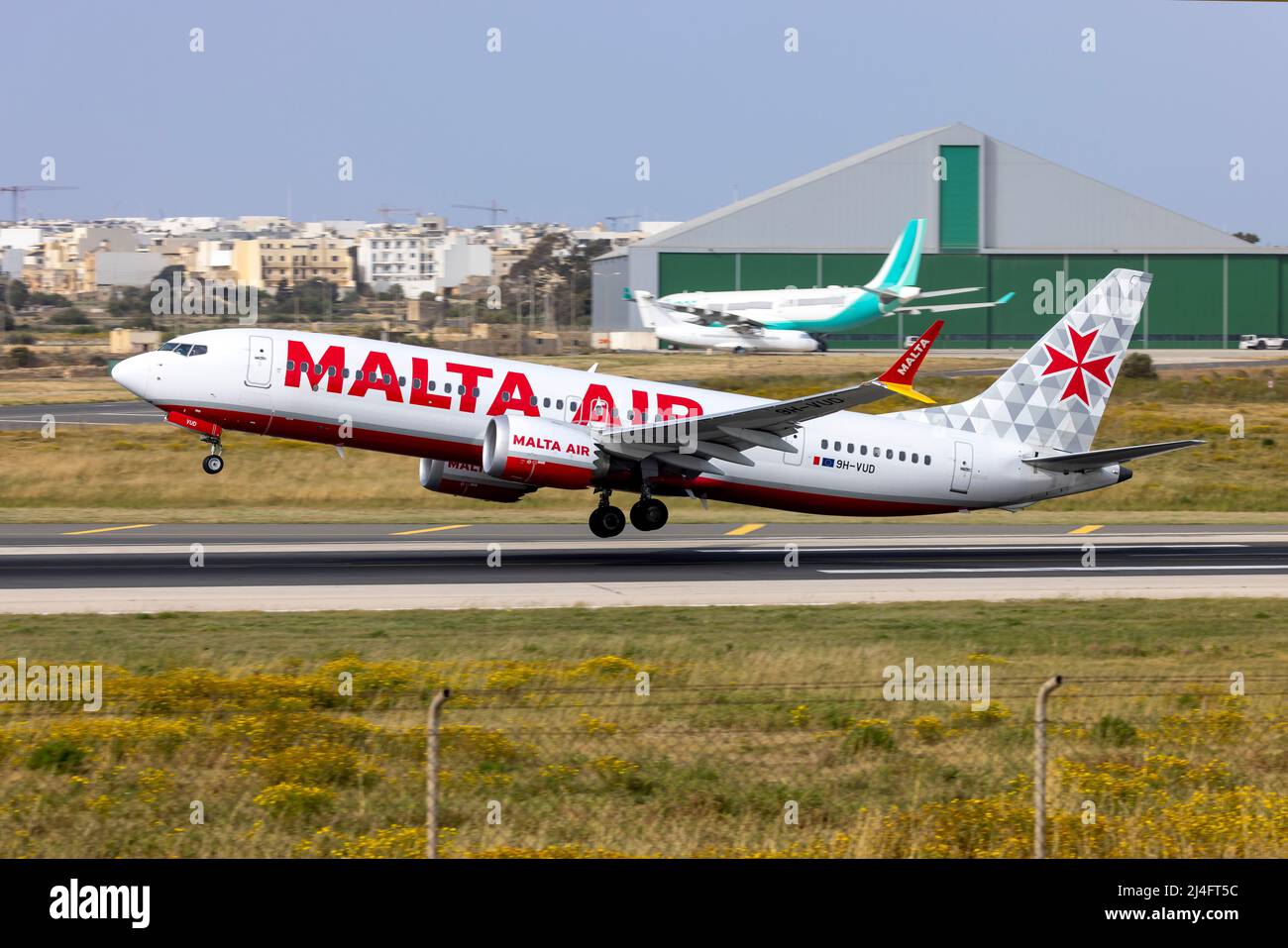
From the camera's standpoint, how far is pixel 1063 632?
86.3 ft

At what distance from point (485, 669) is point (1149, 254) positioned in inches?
4357

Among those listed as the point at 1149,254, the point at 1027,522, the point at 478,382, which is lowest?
the point at 1027,522

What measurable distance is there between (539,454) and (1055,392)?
14.9 meters

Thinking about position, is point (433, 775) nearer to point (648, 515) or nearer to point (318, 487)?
point (648, 515)

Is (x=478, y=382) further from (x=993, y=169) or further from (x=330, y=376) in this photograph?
(x=993, y=169)

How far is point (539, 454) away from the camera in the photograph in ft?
109

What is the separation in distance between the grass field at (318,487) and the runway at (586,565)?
13.7 ft

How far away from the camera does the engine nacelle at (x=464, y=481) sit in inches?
1396

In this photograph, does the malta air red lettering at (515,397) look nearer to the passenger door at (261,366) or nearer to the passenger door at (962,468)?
the passenger door at (261,366)

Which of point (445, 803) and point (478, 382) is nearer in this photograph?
point (445, 803)

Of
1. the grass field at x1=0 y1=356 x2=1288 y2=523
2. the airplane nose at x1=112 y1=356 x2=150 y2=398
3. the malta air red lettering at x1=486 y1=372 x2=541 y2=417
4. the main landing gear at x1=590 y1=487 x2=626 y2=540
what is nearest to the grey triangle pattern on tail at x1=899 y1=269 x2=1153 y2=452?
the main landing gear at x1=590 y1=487 x2=626 y2=540

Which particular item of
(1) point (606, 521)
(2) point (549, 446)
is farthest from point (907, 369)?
(1) point (606, 521)

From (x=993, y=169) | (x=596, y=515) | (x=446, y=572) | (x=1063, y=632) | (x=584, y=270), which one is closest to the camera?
(x=1063, y=632)
